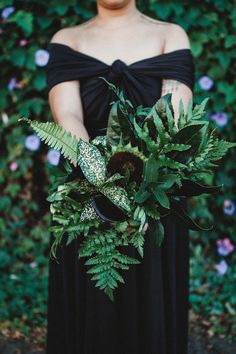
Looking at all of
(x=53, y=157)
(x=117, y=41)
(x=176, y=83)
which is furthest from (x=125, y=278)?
(x=53, y=157)

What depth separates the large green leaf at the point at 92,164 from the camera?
154 cm

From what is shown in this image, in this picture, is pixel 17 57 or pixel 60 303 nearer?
pixel 60 303

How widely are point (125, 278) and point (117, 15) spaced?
109 centimetres

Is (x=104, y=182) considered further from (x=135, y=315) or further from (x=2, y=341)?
(x=2, y=341)

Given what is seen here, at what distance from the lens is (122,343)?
2057mm

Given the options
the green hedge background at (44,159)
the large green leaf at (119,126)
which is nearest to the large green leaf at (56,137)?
the large green leaf at (119,126)

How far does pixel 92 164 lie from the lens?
154 centimetres

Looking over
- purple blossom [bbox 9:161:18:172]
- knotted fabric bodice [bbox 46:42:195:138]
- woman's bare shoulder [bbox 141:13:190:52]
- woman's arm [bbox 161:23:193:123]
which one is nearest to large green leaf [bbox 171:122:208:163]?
woman's arm [bbox 161:23:193:123]

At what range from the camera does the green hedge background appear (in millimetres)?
3430

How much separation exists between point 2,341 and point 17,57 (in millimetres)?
1880

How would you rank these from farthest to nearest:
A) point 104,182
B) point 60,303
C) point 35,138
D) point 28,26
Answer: point 35,138
point 28,26
point 60,303
point 104,182

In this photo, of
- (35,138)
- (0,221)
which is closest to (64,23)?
(35,138)

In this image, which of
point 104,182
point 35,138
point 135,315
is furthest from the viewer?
point 35,138

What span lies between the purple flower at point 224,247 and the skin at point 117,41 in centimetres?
196
